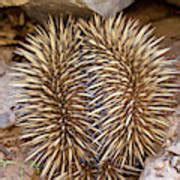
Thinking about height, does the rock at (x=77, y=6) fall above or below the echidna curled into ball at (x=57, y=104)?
above

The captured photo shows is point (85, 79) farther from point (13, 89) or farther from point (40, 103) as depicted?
point (13, 89)

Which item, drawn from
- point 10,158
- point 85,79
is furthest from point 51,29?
point 10,158

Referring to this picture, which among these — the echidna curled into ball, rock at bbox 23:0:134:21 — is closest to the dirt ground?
the echidna curled into ball

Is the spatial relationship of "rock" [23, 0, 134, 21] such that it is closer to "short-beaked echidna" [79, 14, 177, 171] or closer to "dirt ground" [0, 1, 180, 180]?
"short-beaked echidna" [79, 14, 177, 171]

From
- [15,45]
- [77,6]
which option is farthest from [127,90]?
[15,45]

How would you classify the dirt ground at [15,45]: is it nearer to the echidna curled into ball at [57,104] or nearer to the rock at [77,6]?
the echidna curled into ball at [57,104]

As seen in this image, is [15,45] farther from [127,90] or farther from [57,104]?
[127,90]

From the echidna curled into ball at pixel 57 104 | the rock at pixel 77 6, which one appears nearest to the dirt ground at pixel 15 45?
the echidna curled into ball at pixel 57 104

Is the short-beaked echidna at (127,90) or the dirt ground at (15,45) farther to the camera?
the dirt ground at (15,45)
